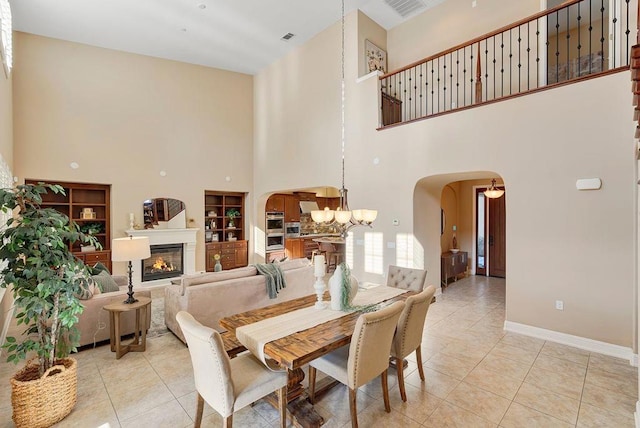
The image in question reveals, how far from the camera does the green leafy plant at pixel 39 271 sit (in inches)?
86.1

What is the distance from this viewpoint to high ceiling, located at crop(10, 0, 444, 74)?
18.5ft

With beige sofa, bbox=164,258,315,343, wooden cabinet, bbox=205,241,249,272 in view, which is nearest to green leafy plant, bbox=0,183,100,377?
beige sofa, bbox=164,258,315,343

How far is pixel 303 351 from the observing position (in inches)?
80.4

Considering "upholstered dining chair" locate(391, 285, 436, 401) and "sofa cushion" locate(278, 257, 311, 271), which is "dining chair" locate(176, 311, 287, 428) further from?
"sofa cushion" locate(278, 257, 311, 271)

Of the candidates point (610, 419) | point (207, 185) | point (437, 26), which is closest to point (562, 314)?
point (610, 419)

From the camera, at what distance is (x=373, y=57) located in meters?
6.54

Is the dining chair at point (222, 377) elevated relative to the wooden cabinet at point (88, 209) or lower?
lower

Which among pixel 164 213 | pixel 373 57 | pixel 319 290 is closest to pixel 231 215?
pixel 164 213

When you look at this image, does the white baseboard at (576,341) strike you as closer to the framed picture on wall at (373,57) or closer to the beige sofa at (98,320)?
the beige sofa at (98,320)

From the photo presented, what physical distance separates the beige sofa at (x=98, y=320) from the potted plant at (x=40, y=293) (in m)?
1.25

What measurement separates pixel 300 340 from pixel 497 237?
22.0ft

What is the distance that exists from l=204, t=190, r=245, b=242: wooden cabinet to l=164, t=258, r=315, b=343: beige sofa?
4.47 m

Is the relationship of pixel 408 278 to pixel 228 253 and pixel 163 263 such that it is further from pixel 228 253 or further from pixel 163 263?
pixel 163 263

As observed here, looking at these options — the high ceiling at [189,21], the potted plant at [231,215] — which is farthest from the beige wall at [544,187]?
the potted plant at [231,215]
